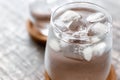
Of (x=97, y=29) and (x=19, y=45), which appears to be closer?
(x=97, y=29)

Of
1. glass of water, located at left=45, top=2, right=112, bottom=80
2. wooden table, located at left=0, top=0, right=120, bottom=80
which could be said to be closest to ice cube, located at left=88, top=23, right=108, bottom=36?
glass of water, located at left=45, top=2, right=112, bottom=80

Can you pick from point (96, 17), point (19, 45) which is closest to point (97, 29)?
point (96, 17)

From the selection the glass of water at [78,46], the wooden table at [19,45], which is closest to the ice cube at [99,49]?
the glass of water at [78,46]

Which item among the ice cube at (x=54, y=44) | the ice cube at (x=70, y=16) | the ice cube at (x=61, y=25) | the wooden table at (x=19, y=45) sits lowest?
the wooden table at (x=19, y=45)

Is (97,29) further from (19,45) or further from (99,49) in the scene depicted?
(19,45)

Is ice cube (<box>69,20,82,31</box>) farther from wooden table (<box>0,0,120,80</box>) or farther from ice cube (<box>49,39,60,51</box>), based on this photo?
wooden table (<box>0,0,120,80</box>)

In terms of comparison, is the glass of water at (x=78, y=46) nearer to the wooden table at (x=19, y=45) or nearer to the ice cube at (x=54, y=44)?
the ice cube at (x=54, y=44)
